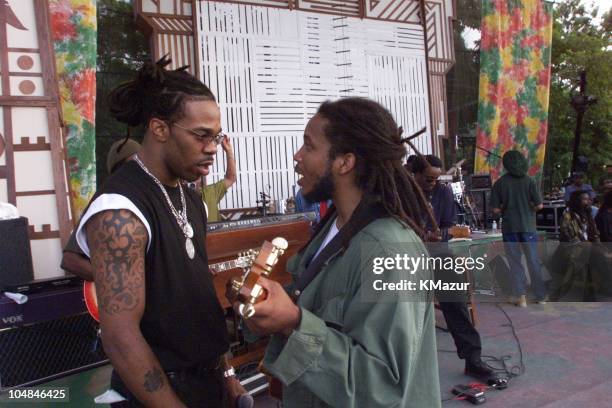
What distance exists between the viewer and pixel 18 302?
2670 millimetres

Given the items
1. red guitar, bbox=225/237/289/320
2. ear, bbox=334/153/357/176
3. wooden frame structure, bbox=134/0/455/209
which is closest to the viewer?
red guitar, bbox=225/237/289/320

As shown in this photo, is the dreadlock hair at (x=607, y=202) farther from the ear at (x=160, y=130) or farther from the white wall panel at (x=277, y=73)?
the ear at (x=160, y=130)

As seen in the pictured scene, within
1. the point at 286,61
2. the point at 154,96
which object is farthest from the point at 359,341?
the point at 286,61

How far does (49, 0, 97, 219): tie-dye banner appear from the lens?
541 cm

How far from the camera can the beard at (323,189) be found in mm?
1586

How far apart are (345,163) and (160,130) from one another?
0.63m

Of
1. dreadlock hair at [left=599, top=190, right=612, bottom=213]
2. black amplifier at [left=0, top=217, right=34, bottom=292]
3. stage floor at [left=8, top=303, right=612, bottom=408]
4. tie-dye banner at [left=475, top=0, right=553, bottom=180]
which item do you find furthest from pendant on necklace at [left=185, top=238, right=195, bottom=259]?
tie-dye banner at [left=475, top=0, right=553, bottom=180]

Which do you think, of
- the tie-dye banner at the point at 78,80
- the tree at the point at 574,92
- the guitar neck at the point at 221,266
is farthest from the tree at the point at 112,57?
the tree at the point at 574,92

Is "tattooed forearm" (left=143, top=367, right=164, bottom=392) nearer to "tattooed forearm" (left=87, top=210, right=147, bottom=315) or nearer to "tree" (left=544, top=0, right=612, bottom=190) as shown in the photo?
"tattooed forearm" (left=87, top=210, right=147, bottom=315)

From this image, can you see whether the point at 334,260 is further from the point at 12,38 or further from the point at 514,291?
the point at 514,291

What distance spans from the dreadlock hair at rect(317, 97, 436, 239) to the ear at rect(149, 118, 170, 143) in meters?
0.54

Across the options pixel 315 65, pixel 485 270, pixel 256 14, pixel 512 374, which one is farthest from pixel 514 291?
pixel 256 14

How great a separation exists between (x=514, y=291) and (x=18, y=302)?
5.81 meters

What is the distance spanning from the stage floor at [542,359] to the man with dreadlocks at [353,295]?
2.07 meters
